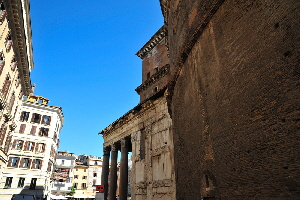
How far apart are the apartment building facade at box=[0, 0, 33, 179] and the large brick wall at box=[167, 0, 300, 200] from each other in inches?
470

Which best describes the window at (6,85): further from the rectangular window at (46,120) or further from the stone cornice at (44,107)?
the rectangular window at (46,120)

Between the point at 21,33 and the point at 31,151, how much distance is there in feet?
53.9

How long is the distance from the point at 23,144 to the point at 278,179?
92.5 feet

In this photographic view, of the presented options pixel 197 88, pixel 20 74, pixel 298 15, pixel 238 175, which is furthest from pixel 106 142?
pixel 298 15

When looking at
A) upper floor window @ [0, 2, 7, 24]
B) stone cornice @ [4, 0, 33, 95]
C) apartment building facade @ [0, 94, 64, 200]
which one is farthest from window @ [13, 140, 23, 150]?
upper floor window @ [0, 2, 7, 24]

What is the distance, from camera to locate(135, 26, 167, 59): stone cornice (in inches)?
723

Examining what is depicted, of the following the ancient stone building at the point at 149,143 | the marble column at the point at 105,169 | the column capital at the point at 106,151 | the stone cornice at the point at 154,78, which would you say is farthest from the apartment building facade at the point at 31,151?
the stone cornice at the point at 154,78

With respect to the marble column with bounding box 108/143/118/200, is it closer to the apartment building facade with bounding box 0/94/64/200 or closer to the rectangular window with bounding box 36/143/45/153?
the apartment building facade with bounding box 0/94/64/200

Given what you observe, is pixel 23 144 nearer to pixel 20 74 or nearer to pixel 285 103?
pixel 20 74

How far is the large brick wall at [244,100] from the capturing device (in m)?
2.48

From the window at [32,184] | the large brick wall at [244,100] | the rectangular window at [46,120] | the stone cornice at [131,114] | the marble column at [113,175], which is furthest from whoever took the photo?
the rectangular window at [46,120]

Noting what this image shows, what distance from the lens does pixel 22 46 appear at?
14.9 metres

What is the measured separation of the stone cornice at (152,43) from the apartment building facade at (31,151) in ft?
48.7

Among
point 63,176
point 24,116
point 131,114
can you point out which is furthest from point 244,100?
point 63,176
